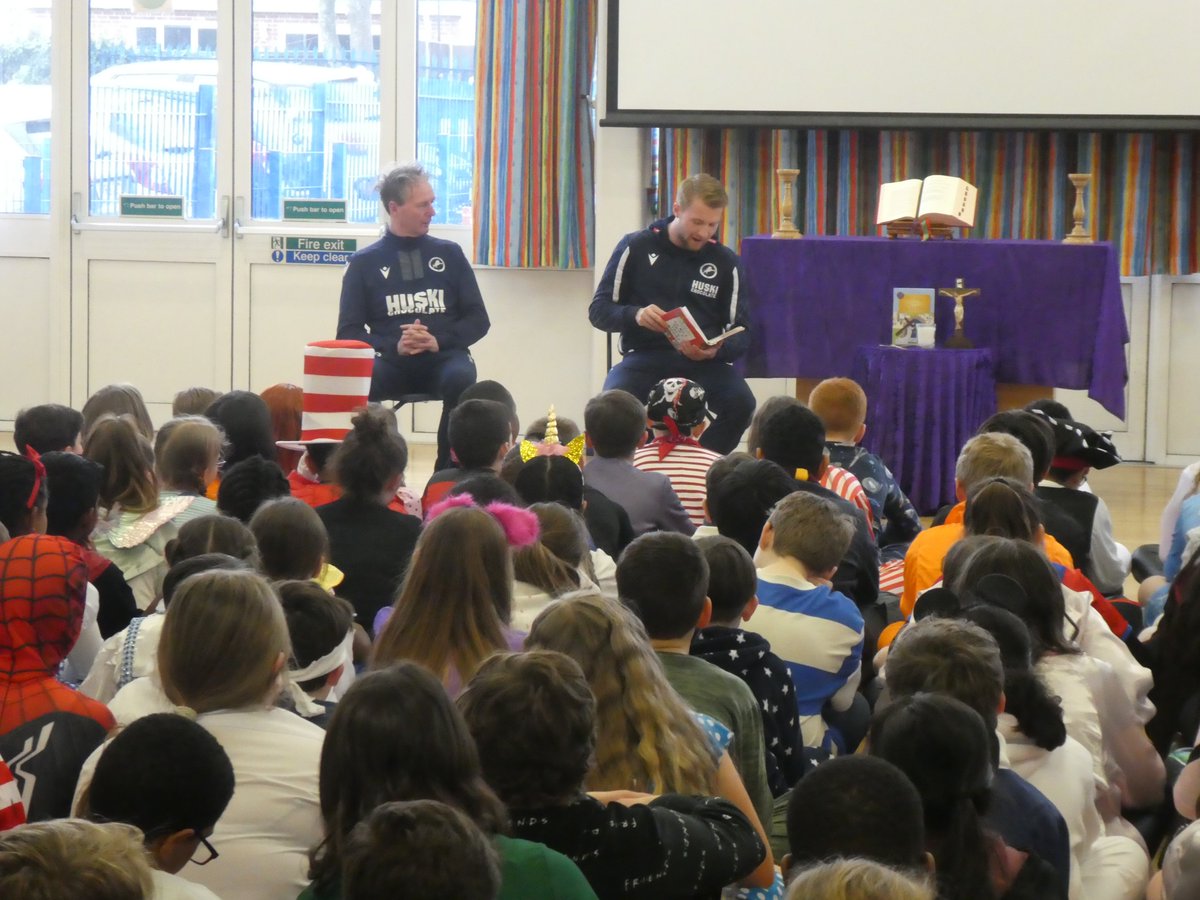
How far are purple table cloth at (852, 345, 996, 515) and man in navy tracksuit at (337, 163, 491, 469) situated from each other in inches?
57.4

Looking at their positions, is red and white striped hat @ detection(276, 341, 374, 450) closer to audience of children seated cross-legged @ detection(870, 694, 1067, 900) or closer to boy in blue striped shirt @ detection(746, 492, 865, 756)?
boy in blue striped shirt @ detection(746, 492, 865, 756)

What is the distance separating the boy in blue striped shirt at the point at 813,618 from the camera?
2.75m

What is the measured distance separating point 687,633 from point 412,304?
349 cm

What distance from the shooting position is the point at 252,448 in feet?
13.3

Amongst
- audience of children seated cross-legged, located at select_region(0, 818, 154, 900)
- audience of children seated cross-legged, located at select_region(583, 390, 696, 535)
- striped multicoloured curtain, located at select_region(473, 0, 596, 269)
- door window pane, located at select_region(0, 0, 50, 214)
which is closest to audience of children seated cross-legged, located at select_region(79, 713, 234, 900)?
audience of children seated cross-legged, located at select_region(0, 818, 154, 900)

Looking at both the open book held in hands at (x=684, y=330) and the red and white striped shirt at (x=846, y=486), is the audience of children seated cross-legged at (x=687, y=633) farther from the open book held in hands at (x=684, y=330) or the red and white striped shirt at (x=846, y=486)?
the open book held in hands at (x=684, y=330)

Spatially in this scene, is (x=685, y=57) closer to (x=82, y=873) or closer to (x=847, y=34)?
(x=847, y=34)

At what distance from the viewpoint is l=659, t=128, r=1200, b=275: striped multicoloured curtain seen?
22.7 ft

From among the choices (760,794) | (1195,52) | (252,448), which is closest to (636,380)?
(252,448)

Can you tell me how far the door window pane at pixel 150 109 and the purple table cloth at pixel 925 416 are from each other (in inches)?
146

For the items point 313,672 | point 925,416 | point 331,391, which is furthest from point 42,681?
point 925,416

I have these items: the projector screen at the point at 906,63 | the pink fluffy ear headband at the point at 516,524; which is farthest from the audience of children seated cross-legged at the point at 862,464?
the projector screen at the point at 906,63

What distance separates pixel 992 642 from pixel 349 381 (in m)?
2.57

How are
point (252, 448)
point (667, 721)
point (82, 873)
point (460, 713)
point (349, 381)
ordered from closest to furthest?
point (82, 873) → point (460, 713) → point (667, 721) → point (252, 448) → point (349, 381)
